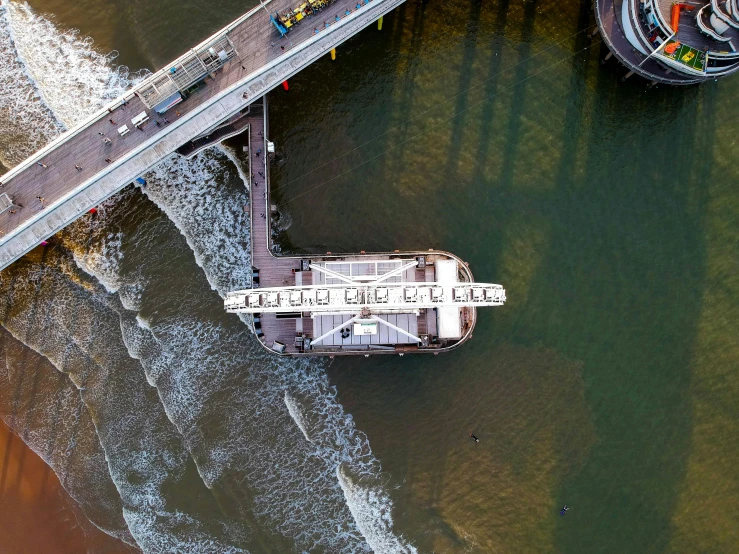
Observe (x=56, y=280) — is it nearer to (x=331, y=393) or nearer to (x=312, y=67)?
(x=331, y=393)

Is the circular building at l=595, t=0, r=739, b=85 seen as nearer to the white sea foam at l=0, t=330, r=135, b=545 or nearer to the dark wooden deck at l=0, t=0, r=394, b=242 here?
the dark wooden deck at l=0, t=0, r=394, b=242

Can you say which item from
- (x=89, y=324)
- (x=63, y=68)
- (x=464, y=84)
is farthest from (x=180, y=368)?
(x=464, y=84)

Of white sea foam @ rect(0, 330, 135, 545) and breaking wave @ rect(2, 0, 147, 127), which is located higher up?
breaking wave @ rect(2, 0, 147, 127)

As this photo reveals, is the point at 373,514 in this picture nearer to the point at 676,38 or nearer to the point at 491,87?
the point at 491,87

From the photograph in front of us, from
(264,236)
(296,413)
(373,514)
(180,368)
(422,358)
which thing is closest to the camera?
(264,236)

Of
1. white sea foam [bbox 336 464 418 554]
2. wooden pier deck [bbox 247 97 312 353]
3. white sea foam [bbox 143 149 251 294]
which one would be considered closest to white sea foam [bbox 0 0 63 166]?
white sea foam [bbox 143 149 251 294]

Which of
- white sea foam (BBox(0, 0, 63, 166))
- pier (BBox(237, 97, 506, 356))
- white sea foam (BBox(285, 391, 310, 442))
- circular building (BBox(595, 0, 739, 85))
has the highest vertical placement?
white sea foam (BBox(0, 0, 63, 166))
